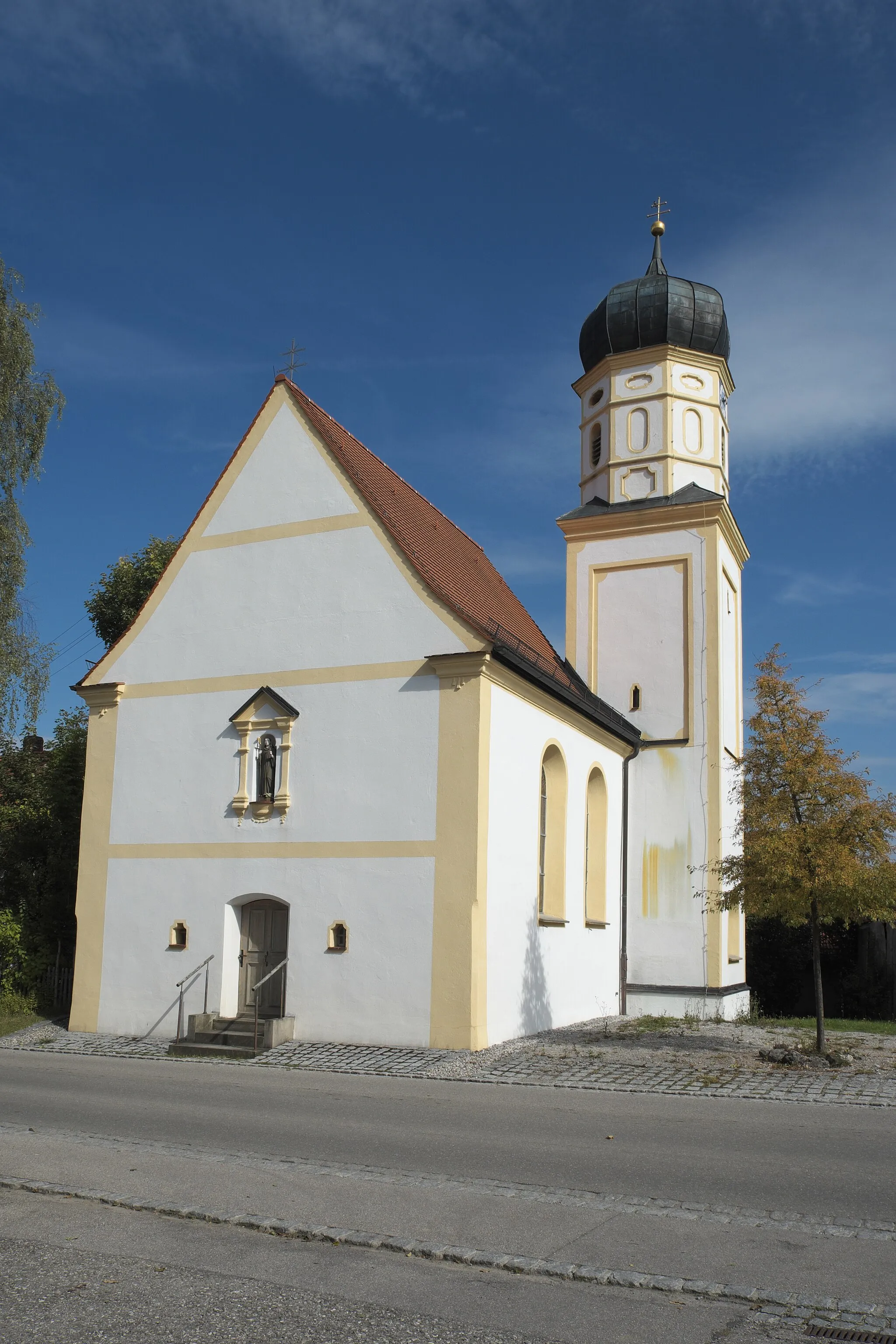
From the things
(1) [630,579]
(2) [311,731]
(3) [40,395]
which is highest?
(3) [40,395]

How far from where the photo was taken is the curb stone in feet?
17.0

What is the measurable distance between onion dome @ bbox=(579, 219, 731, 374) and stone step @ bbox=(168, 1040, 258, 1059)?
16.3 m

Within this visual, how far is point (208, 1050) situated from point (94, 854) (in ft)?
14.7

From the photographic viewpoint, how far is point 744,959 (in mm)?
23922

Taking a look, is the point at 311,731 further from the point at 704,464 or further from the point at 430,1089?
the point at 704,464

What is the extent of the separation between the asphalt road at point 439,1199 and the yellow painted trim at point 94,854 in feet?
19.1

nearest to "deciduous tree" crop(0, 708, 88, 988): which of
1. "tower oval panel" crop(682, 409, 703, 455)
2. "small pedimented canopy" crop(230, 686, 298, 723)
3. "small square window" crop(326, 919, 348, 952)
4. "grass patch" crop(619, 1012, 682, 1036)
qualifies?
"small pedimented canopy" crop(230, 686, 298, 723)

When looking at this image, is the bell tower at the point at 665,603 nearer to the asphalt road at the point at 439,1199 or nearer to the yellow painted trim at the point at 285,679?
the yellow painted trim at the point at 285,679

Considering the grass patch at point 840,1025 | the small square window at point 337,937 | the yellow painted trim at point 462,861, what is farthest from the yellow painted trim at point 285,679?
the grass patch at point 840,1025

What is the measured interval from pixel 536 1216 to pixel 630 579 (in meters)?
17.8

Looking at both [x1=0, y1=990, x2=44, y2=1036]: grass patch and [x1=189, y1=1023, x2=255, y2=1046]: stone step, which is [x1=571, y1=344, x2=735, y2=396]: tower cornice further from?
[x1=0, y1=990, x2=44, y2=1036]: grass patch

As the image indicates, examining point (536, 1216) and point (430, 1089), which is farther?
point (430, 1089)

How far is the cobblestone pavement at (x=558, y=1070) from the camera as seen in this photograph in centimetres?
1159

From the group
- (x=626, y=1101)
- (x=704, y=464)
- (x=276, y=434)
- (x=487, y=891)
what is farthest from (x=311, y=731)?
(x=704, y=464)
